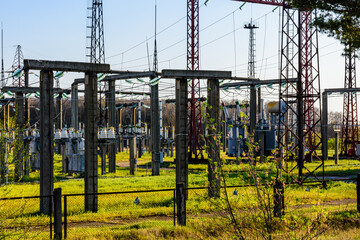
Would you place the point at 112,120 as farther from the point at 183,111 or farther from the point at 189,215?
the point at 189,215

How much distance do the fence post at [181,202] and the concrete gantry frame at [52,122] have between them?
3374mm

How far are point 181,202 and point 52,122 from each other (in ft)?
16.8

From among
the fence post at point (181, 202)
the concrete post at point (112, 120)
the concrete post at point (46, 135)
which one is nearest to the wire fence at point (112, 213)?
the fence post at point (181, 202)

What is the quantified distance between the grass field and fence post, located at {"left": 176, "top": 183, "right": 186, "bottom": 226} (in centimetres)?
30

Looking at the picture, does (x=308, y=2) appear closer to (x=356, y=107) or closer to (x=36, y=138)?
(x=36, y=138)

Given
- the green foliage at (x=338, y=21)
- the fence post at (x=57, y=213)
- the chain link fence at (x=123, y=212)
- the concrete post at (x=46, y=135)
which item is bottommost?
the chain link fence at (x=123, y=212)

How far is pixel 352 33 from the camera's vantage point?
48.2 ft

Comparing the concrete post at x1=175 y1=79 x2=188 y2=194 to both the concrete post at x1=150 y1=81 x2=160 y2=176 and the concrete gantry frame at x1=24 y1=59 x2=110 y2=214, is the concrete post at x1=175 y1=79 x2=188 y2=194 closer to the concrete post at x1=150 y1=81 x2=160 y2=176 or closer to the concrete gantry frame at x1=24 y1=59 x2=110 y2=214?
the concrete gantry frame at x1=24 y1=59 x2=110 y2=214

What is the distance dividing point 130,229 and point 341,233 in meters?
5.01

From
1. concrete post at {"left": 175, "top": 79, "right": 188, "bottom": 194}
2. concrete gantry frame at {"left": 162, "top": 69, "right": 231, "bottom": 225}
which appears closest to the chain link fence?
concrete post at {"left": 175, "top": 79, "right": 188, "bottom": 194}

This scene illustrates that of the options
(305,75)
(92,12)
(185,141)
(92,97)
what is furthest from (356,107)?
(92,97)

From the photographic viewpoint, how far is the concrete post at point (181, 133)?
16938 mm

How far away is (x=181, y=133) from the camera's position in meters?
17.0

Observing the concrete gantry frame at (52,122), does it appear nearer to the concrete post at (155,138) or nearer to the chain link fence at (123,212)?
the chain link fence at (123,212)
